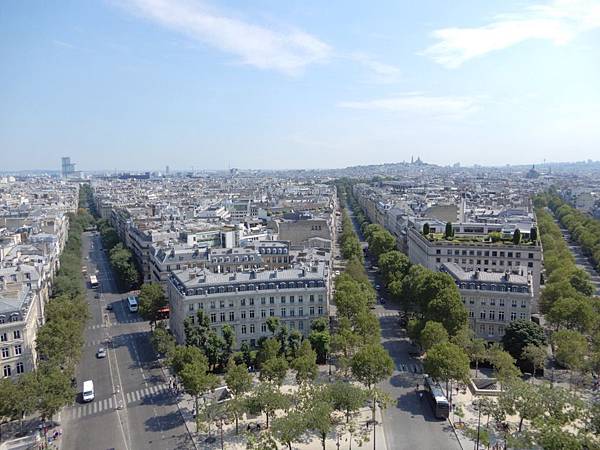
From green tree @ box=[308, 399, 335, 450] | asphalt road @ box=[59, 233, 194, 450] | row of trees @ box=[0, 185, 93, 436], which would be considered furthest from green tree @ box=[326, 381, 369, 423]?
row of trees @ box=[0, 185, 93, 436]

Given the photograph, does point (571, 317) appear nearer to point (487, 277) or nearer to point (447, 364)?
point (487, 277)

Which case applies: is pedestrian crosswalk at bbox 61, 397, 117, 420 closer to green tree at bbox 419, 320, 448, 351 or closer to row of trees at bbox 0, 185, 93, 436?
row of trees at bbox 0, 185, 93, 436

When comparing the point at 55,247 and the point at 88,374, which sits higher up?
the point at 55,247

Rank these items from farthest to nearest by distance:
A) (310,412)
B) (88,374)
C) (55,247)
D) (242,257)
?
(55,247)
(242,257)
(88,374)
(310,412)

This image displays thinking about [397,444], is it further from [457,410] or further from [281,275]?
[281,275]

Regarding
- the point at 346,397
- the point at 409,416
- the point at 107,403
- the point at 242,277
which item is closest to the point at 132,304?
the point at 242,277

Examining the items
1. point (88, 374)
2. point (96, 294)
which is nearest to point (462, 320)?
point (88, 374)

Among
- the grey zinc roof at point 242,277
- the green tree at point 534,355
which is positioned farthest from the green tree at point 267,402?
the green tree at point 534,355
